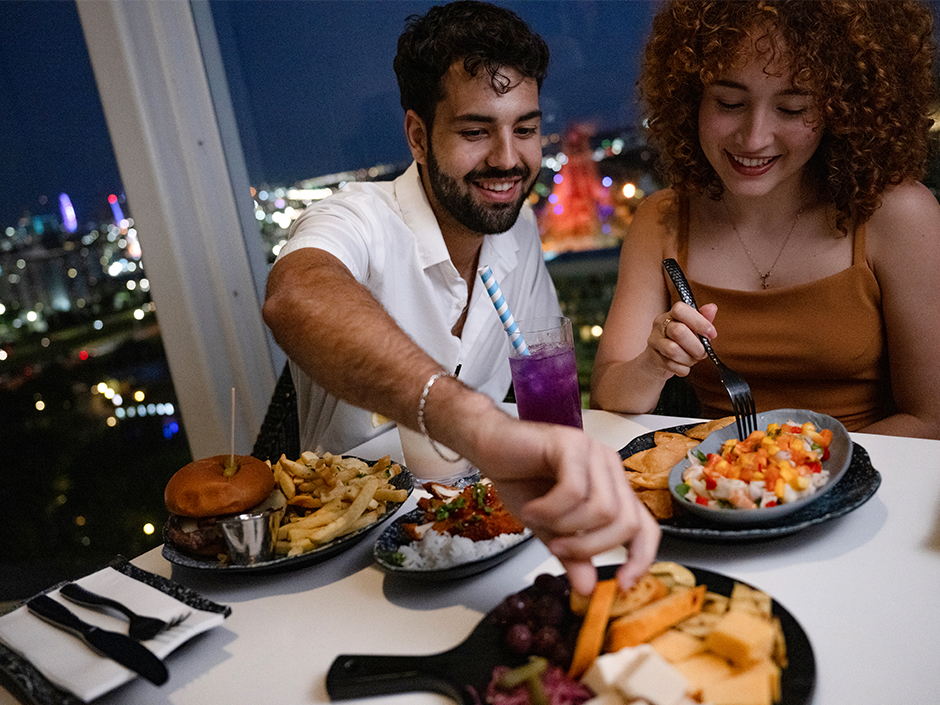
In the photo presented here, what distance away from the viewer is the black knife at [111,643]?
2.72 feet

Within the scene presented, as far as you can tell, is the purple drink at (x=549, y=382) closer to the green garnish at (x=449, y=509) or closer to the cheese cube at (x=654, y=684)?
the green garnish at (x=449, y=509)

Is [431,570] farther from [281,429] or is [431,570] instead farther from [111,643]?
[281,429]

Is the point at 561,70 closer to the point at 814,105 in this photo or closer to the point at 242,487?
the point at 814,105

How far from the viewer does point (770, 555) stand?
0.97 m

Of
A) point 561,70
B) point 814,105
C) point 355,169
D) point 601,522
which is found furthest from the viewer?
point 355,169

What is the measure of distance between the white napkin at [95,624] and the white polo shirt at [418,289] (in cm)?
90

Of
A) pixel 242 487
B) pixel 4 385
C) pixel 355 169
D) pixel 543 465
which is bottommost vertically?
pixel 4 385

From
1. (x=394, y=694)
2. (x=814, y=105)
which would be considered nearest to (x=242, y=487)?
(x=394, y=694)

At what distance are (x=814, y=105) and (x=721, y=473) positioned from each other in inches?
37.4

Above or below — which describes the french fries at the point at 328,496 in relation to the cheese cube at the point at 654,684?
below

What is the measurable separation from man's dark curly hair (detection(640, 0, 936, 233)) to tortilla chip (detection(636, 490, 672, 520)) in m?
0.96

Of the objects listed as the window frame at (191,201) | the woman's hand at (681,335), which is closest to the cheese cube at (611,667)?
the woman's hand at (681,335)

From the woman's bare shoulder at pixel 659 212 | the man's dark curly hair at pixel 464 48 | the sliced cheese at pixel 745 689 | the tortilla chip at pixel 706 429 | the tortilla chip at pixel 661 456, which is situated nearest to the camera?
the sliced cheese at pixel 745 689

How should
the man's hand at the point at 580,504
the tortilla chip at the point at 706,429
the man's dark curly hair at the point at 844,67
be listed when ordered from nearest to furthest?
1. the man's hand at the point at 580,504
2. the tortilla chip at the point at 706,429
3. the man's dark curly hair at the point at 844,67
